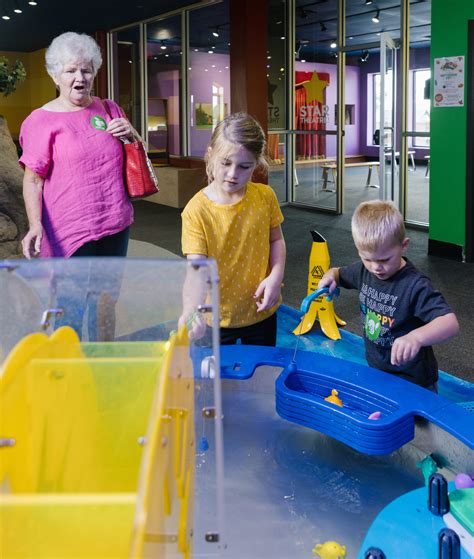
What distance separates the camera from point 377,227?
6.71ft

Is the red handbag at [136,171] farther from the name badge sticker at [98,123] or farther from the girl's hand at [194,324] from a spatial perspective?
the girl's hand at [194,324]

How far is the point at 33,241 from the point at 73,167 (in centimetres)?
29

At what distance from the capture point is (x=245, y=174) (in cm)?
217

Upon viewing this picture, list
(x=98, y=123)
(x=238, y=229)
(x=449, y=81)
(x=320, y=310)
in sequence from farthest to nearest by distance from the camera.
A: (x=449, y=81) → (x=320, y=310) → (x=98, y=123) → (x=238, y=229)

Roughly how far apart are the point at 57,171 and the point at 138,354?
62.0 inches

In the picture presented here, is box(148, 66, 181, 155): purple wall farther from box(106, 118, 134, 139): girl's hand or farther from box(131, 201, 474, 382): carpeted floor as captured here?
box(106, 118, 134, 139): girl's hand

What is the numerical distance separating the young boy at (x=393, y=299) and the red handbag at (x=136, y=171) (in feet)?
2.43

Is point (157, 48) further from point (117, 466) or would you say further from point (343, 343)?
point (117, 466)

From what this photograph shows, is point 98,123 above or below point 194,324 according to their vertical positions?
above

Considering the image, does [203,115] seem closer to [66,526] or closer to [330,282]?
[330,282]

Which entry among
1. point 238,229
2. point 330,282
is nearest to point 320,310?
point 330,282

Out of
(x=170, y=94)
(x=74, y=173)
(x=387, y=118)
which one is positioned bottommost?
(x=74, y=173)

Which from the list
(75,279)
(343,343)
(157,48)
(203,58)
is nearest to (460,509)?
(75,279)

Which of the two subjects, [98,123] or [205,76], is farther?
[205,76]
